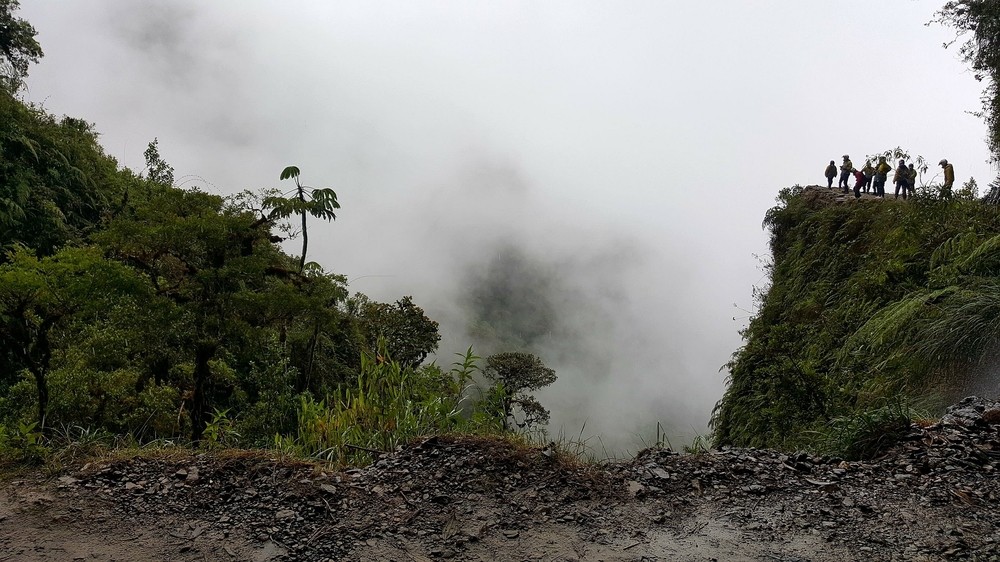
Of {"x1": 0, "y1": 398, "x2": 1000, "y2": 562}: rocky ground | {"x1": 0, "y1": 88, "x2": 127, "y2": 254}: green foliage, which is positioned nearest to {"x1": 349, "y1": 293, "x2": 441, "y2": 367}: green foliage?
{"x1": 0, "y1": 88, "x2": 127, "y2": 254}: green foliage

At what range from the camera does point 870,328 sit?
843 cm

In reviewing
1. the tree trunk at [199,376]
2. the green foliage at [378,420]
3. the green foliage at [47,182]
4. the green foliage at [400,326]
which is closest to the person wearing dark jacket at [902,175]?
the green foliage at [400,326]

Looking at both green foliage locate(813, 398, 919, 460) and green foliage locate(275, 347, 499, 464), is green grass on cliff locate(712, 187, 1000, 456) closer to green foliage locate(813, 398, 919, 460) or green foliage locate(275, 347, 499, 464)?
green foliage locate(813, 398, 919, 460)

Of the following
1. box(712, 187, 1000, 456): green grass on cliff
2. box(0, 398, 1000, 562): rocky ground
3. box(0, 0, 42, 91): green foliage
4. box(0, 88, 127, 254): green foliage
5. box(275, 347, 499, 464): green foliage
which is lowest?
box(0, 398, 1000, 562): rocky ground

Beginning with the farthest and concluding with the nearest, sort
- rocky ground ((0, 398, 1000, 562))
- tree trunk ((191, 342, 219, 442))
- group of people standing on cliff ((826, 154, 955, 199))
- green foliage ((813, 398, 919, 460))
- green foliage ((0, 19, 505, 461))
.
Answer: group of people standing on cliff ((826, 154, 955, 199)) → tree trunk ((191, 342, 219, 442)) → green foliage ((0, 19, 505, 461)) → green foliage ((813, 398, 919, 460)) → rocky ground ((0, 398, 1000, 562))

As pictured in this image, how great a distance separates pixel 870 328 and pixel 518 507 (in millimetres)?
7856

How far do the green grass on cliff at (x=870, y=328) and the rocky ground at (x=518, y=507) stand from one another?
0.99 metres

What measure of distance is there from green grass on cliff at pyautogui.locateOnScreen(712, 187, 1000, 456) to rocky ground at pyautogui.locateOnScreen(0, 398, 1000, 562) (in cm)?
99

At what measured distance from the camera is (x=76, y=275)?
21.8 feet

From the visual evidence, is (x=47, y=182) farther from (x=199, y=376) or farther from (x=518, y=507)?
(x=518, y=507)

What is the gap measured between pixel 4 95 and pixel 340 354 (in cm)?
1327

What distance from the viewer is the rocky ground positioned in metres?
2.82

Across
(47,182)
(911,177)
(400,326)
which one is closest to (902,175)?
(911,177)

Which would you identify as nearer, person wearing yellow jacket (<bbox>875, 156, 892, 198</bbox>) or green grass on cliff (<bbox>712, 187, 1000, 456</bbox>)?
green grass on cliff (<bbox>712, 187, 1000, 456</bbox>)
